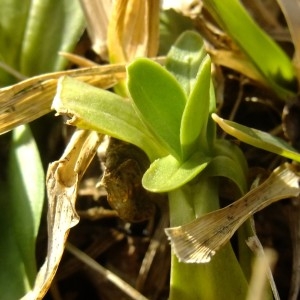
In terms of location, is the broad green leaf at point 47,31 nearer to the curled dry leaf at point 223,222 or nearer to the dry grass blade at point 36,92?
the dry grass blade at point 36,92

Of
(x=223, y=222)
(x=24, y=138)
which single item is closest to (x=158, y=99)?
(x=223, y=222)

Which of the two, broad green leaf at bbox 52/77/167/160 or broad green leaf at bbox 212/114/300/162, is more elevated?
broad green leaf at bbox 52/77/167/160

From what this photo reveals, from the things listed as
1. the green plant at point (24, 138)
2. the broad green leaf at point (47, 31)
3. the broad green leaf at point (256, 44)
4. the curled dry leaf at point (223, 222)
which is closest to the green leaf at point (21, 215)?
the green plant at point (24, 138)

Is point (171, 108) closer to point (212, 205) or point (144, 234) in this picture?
point (212, 205)

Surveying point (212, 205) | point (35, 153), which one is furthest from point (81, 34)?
point (212, 205)

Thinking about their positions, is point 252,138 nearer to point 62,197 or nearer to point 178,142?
point 178,142

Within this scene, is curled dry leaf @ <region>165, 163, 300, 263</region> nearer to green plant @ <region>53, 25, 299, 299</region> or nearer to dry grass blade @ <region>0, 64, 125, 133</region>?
green plant @ <region>53, 25, 299, 299</region>

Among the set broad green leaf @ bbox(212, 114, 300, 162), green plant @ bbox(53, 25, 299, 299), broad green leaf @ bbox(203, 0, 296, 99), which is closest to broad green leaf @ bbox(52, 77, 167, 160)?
green plant @ bbox(53, 25, 299, 299)

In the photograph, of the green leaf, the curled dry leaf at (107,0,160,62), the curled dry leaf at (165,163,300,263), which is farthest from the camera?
the curled dry leaf at (107,0,160,62)
